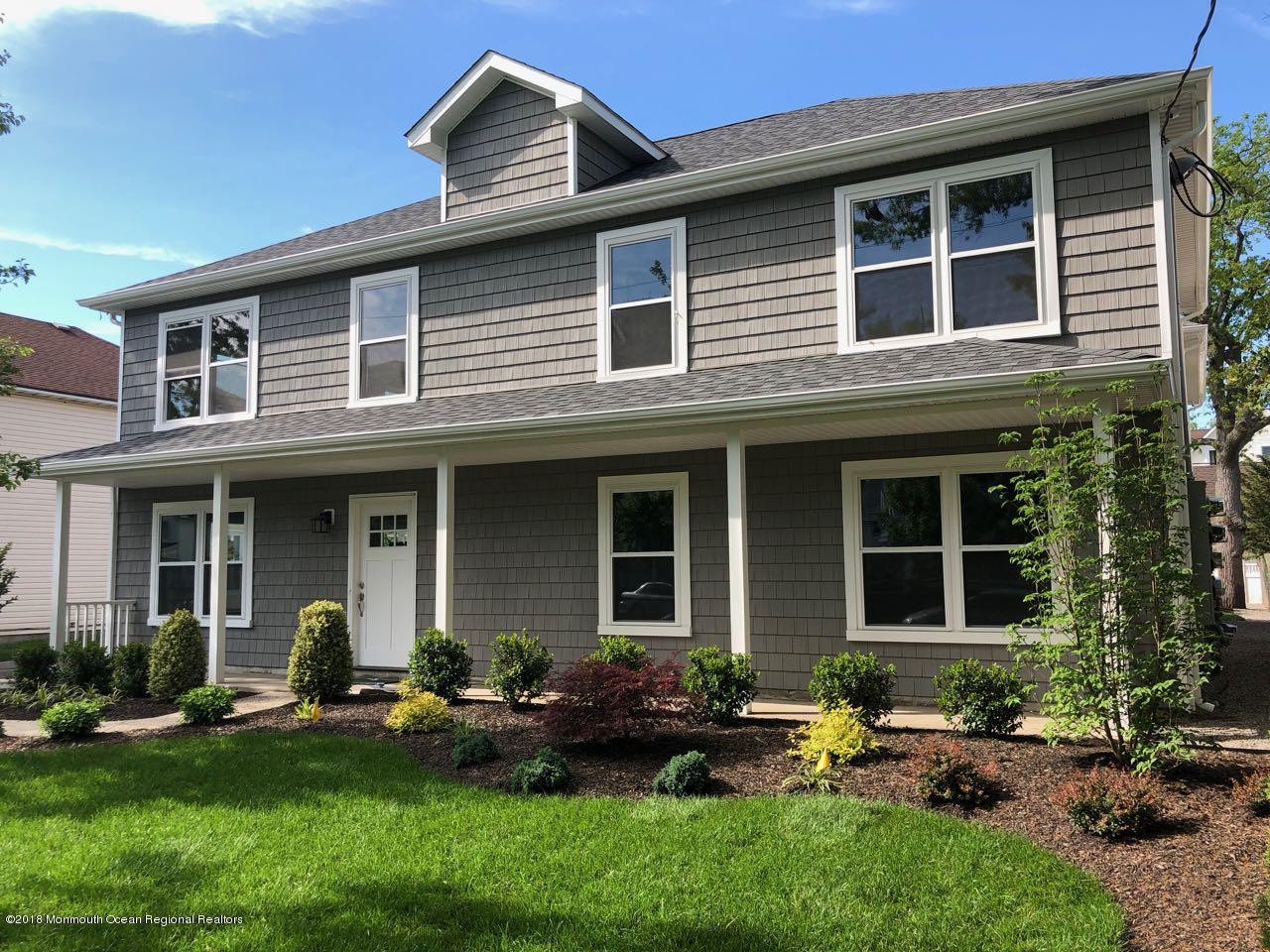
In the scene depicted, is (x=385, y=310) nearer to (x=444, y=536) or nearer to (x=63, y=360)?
(x=444, y=536)

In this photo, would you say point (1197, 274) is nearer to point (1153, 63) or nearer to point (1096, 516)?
point (1153, 63)

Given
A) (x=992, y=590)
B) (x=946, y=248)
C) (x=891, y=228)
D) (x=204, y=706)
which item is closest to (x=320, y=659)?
(x=204, y=706)

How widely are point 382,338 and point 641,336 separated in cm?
381

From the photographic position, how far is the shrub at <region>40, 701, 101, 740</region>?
784cm

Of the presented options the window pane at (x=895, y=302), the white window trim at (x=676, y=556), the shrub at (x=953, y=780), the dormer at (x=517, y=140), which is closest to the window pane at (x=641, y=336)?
the white window trim at (x=676, y=556)

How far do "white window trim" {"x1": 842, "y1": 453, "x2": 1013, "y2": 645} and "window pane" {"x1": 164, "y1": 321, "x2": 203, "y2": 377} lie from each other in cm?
974

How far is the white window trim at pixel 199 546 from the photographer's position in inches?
492

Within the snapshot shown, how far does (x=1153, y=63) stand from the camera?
322 inches

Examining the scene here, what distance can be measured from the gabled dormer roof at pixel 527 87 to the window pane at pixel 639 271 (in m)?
1.89

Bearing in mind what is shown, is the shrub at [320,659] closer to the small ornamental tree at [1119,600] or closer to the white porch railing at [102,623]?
the white porch railing at [102,623]

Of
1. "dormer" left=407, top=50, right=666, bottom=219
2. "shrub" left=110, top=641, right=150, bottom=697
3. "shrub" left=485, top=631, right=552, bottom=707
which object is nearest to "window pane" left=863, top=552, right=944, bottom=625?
"shrub" left=485, top=631, right=552, bottom=707

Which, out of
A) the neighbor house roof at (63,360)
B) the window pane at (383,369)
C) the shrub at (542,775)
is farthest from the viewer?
the neighbor house roof at (63,360)

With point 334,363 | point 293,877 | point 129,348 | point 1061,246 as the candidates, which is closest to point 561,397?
point 334,363

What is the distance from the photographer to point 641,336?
10070 mm
